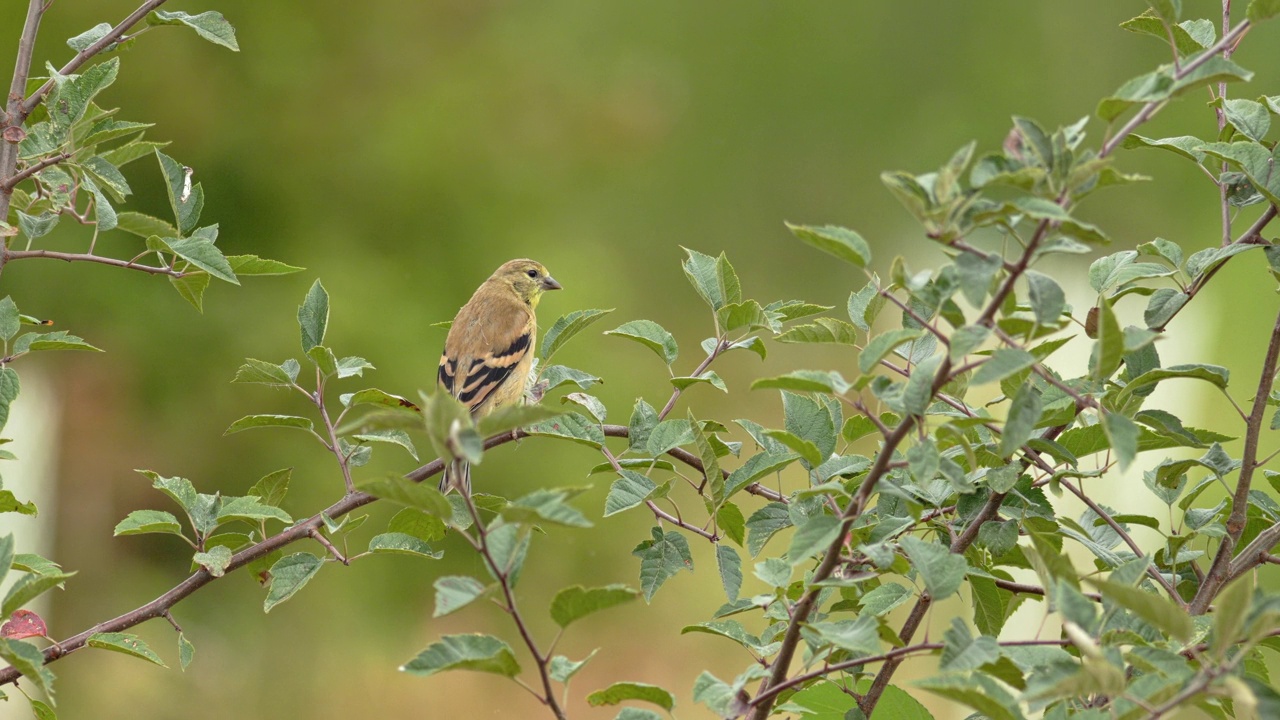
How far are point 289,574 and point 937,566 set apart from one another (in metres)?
0.78

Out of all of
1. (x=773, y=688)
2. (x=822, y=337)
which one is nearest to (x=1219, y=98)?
(x=822, y=337)

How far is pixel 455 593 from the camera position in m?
0.82

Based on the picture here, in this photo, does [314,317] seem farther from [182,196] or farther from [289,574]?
[289,574]

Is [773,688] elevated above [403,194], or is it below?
above

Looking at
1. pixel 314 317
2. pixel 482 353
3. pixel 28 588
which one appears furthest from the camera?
pixel 482 353

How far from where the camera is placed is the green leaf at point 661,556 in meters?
1.29

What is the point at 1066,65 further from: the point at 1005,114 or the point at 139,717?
the point at 139,717

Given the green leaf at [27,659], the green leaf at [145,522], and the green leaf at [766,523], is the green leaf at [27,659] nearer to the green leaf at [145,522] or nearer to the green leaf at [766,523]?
the green leaf at [145,522]

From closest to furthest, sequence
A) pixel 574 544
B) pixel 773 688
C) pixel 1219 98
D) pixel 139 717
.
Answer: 1. pixel 773 688
2. pixel 1219 98
3. pixel 139 717
4. pixel 574 544

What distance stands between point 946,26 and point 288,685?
18.7 feet

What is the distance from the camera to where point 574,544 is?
19.7 feet

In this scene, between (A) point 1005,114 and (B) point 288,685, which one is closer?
(B) point 288,685

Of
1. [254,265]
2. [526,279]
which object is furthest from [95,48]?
[526,279]

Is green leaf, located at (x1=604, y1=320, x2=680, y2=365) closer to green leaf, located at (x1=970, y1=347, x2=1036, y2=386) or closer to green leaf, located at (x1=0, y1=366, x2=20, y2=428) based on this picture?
green leaf, located at (x1=970, y1=347, x2=1036, y2=386)
